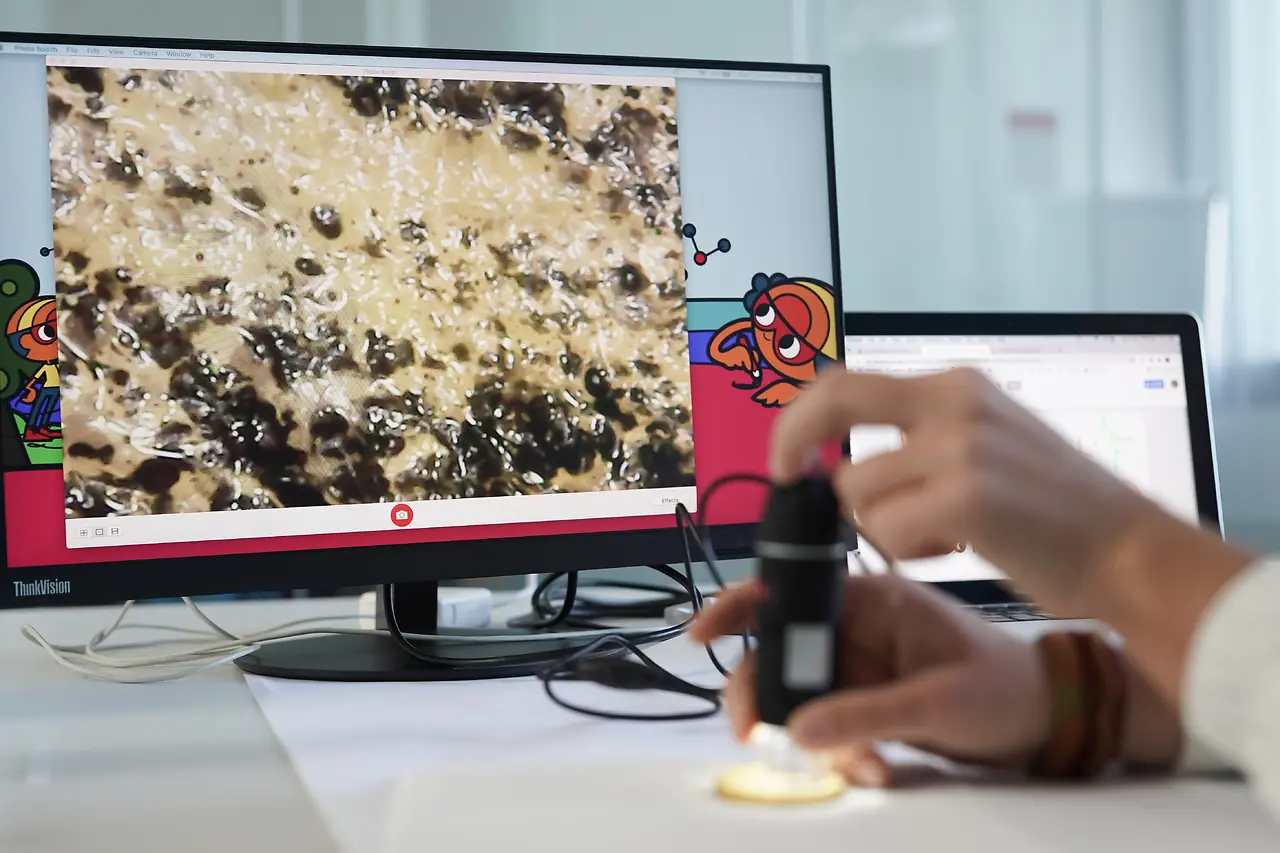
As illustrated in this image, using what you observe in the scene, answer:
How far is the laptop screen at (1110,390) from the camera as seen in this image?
1.13 meters

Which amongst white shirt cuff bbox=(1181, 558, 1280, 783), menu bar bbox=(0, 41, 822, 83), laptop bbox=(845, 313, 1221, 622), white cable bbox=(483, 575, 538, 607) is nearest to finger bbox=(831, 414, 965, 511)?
white shirt cuff bbox=(1181, 558, 1280, 783)

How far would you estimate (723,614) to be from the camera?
1.70ft

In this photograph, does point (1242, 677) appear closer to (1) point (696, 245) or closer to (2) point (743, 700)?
(2) point (743, 700)

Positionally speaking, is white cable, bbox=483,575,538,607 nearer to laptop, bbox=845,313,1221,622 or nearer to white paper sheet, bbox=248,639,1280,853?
laptop, bbox=845,313,1221,622

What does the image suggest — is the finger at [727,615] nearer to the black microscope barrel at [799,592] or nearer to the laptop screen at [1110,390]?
the black microscope barrel at [799,592]

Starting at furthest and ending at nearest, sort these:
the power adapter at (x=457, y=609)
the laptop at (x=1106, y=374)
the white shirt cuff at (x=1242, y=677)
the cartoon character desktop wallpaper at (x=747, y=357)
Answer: the laptop at (x=1106, y=374) → the power adapter at (x=457, y=609) → the cartoon character desktop wallpaper at (x=747, y=357) → the white shirt cuff at (x=1242, y=677)

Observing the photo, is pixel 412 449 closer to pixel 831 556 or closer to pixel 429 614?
pixel 429 614

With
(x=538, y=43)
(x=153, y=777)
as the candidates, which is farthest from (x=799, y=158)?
(x=538, y=43)

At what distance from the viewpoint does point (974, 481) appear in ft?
1.35

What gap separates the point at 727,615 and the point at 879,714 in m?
0.09

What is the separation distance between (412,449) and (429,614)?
0.52 ft

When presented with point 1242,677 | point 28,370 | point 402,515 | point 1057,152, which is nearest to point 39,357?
point 28,370

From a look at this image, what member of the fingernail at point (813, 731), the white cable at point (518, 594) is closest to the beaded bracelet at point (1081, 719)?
the fingernail at point (813, 731)

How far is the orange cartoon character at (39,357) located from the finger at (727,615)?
47cm
